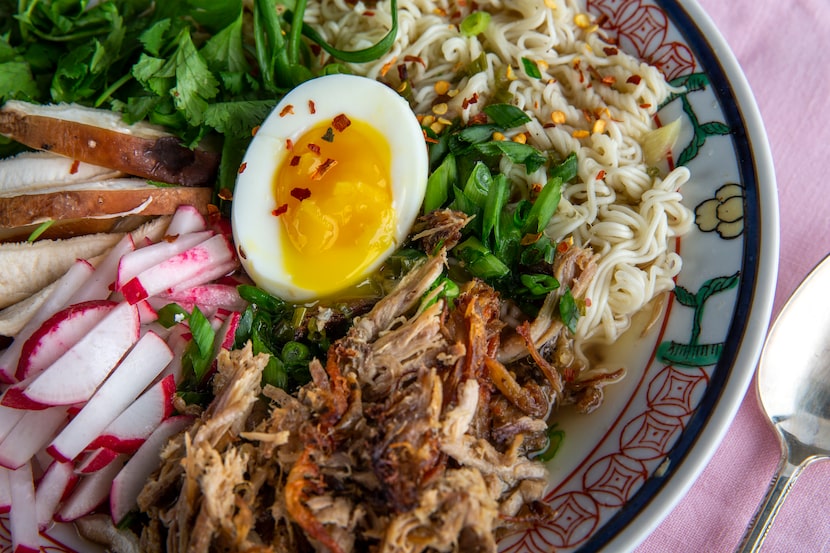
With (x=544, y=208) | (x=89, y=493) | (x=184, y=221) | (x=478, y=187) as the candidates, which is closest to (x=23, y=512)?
(x=89, y=493)

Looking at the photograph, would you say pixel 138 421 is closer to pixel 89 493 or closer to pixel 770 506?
pixel 89 493

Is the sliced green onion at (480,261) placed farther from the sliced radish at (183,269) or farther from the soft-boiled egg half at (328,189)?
the sliced radish at (183,269)

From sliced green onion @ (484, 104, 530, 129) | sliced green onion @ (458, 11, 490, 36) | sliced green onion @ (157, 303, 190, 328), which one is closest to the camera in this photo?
sliced green onion @ (157, 303, 190, 328)

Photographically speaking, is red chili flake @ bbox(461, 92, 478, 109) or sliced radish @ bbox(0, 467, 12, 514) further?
red chili flake @ bbox(461, 92, 478, 109)

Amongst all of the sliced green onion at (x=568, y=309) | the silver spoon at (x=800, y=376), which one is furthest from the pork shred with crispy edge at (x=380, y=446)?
the silver spoon at (x=800, y=376)

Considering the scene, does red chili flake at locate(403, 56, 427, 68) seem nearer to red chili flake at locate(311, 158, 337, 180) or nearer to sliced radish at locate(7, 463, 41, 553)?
red chili flake at locate(311, 158, 337, 180)

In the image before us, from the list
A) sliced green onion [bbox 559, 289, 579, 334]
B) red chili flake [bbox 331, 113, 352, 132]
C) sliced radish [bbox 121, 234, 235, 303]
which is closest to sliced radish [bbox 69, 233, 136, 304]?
sliced radish [bbox 121, 234, 235, 303]

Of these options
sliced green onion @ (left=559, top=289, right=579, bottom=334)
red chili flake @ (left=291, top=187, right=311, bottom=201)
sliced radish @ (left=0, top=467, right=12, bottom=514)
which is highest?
sliced green onion @ (left=559, top=289, right=579, bottom=334)

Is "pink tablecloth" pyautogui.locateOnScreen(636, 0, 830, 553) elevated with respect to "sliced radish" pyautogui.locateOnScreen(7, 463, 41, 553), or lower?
elevated
